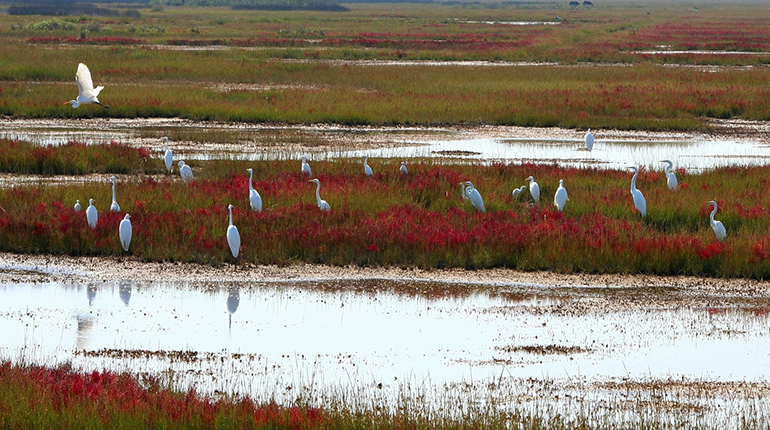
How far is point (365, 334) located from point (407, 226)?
381cm

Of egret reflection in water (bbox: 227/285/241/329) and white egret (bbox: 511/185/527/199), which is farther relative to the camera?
white egret (bbox: 511/185/527/199)

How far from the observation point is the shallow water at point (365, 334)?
828cm

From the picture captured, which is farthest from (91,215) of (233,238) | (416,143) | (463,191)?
(416,143)

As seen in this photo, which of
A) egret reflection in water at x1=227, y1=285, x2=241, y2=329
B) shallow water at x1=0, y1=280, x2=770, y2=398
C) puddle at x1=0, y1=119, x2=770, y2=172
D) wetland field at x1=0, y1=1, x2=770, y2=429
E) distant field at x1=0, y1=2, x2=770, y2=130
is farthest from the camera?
distant field at x1=0, y1=2, x2=770, y2=130

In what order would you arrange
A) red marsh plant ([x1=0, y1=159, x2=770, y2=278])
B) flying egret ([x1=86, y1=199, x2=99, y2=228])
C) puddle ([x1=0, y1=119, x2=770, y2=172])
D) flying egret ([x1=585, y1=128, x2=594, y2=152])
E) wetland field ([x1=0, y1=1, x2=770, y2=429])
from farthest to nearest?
1. flying egret ([x1=585, y1=128, x2=594, y2=152])
2. puddle ([x1=0, y1=119, x2=770, y2=172])
3. flying egret ([x1=86, y1=199, x2=99, y2=228])
4. red marsh plant ([x1=0, y1=159, x2=770, y2=278])
5. wetland field ([x1=0, y1=1, x2=770, y2=429])

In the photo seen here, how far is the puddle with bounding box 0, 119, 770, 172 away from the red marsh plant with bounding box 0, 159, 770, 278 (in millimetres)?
4442

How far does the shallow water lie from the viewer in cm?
828

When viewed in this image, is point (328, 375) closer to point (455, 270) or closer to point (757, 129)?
point (455, 270)

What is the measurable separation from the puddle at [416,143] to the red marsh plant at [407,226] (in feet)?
14.6

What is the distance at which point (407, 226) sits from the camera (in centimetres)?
1311

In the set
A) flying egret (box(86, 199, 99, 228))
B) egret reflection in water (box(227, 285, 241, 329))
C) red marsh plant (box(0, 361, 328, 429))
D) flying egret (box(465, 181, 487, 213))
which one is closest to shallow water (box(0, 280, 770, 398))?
egret reflection in water (box(227, 285, 241, 329))

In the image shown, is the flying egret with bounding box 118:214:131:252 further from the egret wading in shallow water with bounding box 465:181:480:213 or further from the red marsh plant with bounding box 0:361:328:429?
the red marsh plant with bounding box 0:361:328:429

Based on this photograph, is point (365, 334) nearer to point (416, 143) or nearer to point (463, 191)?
point (463, 191)

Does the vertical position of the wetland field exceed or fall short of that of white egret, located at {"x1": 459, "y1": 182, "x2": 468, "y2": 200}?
it falls short
